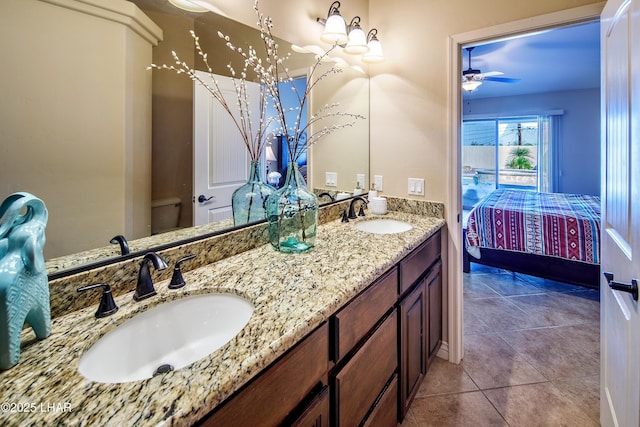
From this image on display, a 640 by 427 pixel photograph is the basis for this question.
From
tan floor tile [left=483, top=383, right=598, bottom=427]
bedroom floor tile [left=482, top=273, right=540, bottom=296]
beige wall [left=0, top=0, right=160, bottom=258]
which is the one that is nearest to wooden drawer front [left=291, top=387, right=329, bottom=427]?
beige wall [left=0, top=0, right=160, bottom=258]

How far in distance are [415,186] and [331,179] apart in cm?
57

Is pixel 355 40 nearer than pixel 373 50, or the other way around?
pixel 355 40

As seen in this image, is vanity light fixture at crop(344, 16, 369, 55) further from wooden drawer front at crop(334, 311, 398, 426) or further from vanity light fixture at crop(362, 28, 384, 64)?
wooden drawer front at crop(334, 311, 398, 426)

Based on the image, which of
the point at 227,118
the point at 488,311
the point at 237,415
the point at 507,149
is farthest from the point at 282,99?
the point at 507,149

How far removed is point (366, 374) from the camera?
44.1 inches

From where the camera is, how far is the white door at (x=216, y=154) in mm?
1284

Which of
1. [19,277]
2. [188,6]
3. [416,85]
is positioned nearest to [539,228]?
[416,85]

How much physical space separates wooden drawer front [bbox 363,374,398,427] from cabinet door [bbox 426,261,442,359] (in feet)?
1.72

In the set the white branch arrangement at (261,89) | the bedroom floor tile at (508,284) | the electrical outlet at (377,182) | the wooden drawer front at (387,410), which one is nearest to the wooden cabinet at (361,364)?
the wooden drawer front at (387,410)

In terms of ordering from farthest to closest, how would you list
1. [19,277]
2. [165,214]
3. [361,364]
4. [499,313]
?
[499,313] < [165,214] < [361,364] < [19,277]

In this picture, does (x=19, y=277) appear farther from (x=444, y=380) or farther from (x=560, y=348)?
(x=560, y=348)

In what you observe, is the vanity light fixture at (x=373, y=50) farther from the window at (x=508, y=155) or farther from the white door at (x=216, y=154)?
the window at (x=508, y=155)

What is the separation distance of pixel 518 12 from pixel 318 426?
2.18 meters

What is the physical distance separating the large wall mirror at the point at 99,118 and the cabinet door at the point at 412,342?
92 centimetres
